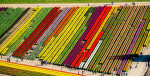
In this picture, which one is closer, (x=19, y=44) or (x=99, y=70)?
(x=99, y=70)

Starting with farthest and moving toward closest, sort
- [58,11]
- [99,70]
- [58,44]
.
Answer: [58,11]
[58,44]
[99,70]

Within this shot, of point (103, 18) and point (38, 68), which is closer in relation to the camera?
point (38, 68)

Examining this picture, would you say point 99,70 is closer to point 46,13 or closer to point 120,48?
point 120,48

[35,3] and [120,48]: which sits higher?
[35,3]

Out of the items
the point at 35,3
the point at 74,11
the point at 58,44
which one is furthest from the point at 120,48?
the point at 35,3

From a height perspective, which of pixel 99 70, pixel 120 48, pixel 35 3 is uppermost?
pixel 35 3

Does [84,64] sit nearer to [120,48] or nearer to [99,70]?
[99,70]

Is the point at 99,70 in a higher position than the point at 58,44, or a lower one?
lower

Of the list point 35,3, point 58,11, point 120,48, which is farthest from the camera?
point 35,3

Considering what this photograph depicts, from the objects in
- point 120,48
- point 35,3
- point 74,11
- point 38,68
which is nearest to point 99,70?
point 120,48
